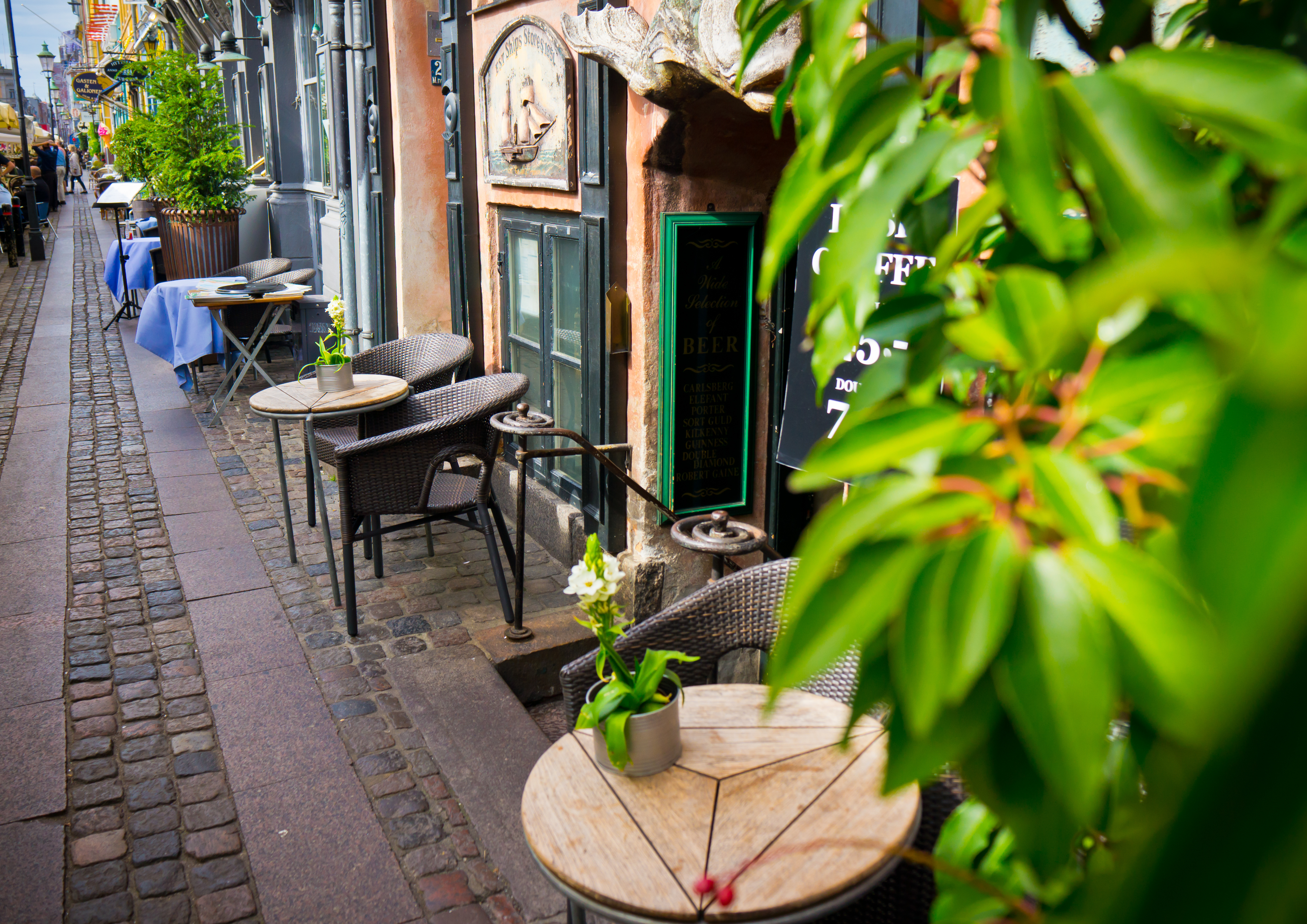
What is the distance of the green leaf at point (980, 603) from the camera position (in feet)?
1.64

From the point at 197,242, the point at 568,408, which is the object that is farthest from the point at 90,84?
the point at 568,408

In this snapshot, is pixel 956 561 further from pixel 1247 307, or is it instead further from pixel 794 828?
pixel 794 828

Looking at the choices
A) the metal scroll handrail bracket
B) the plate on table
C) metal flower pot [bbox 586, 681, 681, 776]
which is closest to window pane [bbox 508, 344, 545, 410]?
the metal scroll handrail bracket

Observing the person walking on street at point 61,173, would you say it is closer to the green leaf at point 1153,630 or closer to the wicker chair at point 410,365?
the wicker chair at point 410,365

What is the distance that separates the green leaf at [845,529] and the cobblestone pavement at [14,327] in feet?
26.6

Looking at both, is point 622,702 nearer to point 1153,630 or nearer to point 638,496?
point 1153,630

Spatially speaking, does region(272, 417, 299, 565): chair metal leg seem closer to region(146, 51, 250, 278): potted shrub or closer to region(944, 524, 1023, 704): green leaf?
region(944, 524, 1023, 704): green leaf

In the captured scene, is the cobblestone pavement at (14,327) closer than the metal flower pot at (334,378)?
No

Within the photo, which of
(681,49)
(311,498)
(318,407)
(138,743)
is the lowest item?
(138,743)

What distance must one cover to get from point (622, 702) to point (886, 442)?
1.74 meters

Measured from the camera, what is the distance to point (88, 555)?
557 cm

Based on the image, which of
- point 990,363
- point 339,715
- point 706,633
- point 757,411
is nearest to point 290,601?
point 339,715

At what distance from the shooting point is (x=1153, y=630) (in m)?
0.45

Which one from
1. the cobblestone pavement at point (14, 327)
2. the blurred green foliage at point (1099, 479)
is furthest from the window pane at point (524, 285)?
the blurred green foliage at point (1099, 479)
